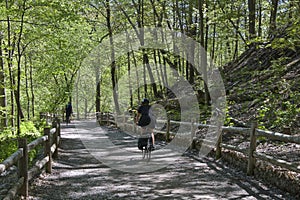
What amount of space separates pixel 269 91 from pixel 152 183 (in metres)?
8.28

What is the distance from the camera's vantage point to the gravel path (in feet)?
21.6

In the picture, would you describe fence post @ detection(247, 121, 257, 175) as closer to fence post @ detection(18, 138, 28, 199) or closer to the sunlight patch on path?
the sunlight patch on path

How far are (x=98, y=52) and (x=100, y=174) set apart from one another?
2898cm

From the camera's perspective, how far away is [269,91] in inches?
550

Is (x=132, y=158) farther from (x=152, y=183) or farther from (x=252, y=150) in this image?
(x=252, y=150)

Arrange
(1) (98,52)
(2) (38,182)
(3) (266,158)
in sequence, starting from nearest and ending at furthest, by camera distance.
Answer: (3) (266,158) < (2) (38,182) < (1) (98,52)

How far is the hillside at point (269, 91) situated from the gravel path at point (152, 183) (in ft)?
9.27

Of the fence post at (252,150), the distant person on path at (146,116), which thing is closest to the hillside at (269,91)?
the fence post at (252,150)

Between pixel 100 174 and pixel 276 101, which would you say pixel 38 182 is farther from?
pixel 276 101

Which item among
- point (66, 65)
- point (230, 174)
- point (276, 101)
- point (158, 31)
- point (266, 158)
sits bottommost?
point (230, 174)

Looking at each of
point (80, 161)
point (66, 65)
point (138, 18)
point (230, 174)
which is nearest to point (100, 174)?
point (80, 161)

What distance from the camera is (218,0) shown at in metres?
20.5

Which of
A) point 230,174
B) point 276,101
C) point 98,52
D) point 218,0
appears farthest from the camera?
point 98,52

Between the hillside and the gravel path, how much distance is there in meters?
2.82
